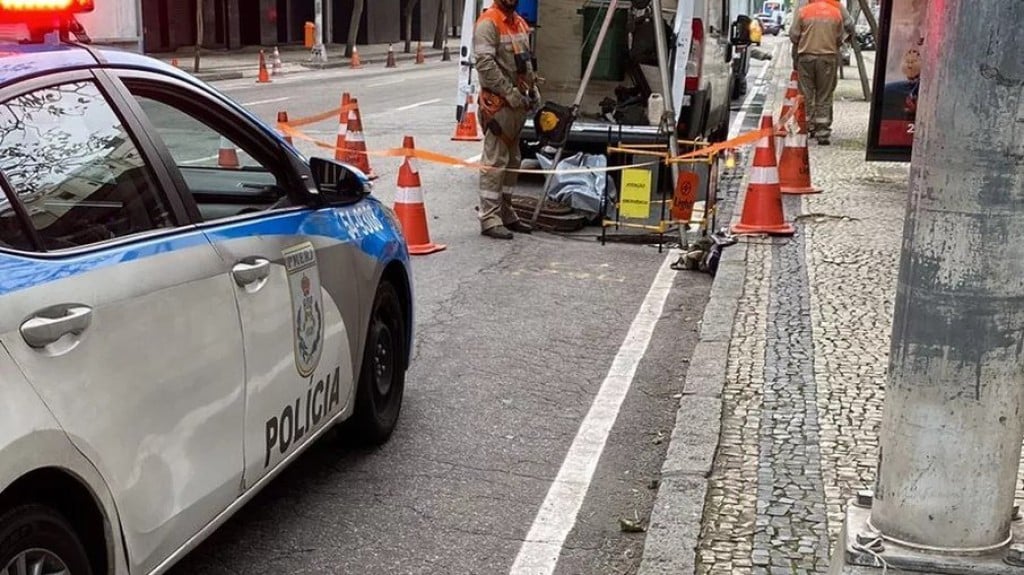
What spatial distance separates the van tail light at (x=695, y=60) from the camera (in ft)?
37.6

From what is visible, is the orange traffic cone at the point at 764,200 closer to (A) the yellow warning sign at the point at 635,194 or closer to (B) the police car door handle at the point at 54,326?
(A) the yellow warning sign at the point at 635,194

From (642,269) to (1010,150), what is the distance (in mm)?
5991

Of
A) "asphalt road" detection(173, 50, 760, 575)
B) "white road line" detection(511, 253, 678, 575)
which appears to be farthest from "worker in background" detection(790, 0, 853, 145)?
"white road line" detection(511, 253, 678, 575)

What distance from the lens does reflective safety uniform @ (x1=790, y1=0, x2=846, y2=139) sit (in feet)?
49.0

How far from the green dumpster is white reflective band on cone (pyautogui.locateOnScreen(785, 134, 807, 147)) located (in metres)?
2.14

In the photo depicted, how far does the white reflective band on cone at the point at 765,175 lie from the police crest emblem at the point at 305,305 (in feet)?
19.1

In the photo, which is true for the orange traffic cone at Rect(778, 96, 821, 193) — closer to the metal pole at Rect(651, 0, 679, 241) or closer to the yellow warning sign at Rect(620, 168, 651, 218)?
the metal pole at Rect(651, 0, 679, 241)

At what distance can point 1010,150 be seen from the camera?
9.05ft

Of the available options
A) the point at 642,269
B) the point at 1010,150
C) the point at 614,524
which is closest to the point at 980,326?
the point at 1010,150

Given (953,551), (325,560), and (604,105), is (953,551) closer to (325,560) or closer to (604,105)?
(325,560)

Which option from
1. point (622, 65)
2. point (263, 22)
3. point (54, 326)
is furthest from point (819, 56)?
point (263, 22)

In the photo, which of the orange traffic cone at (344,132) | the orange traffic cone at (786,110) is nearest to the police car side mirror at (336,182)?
the orange traffic cone at (786,110)

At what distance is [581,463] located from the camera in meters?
4.98

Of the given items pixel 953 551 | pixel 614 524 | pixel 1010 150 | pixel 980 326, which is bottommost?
pixel 614 524
